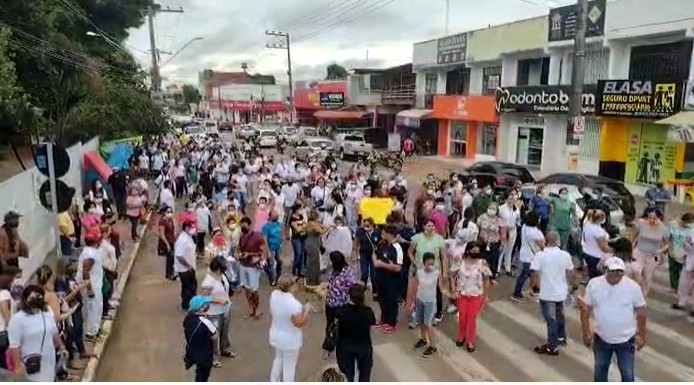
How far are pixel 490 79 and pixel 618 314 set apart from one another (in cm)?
3068

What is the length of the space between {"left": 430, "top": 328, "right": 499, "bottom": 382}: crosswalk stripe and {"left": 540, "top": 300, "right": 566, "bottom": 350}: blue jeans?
961mm

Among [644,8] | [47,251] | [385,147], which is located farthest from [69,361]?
[385,147]

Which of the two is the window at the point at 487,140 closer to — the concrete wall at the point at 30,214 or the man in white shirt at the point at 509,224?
the man in white shirt at the point at 509,224

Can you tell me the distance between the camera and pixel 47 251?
12984mm

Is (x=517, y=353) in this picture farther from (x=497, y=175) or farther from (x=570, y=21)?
(x=570, y=21)

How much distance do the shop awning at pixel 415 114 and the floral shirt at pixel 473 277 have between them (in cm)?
3270

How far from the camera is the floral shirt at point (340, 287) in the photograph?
7.21 meters

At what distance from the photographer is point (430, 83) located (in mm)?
42406

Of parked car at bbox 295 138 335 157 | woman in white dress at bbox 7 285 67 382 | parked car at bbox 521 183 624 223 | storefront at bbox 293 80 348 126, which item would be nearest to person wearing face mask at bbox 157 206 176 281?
woman in white dress at bbox 7 285 67 382

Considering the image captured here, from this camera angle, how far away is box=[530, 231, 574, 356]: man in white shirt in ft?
25.2

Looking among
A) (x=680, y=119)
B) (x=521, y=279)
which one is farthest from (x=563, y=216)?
(x=680, y=119)

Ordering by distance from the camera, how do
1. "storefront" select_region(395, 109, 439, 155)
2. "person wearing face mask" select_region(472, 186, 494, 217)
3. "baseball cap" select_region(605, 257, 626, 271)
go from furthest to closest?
1. "storefront" select_region(395, 109, 439, 155)
2. "person wearing face mask" select_region(472, 186, 494, 217)
3. "baseball cap" select_region(605, 257, 626, 271)

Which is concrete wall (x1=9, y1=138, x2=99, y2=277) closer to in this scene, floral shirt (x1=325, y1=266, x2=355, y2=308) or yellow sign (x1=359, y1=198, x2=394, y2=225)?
floral shirt (x1=325, y1=266, x2=355, y2=308)

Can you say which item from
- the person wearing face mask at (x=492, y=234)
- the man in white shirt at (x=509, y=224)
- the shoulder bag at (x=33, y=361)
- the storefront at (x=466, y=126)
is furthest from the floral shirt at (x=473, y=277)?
the storefront at (x=466, y=126)
